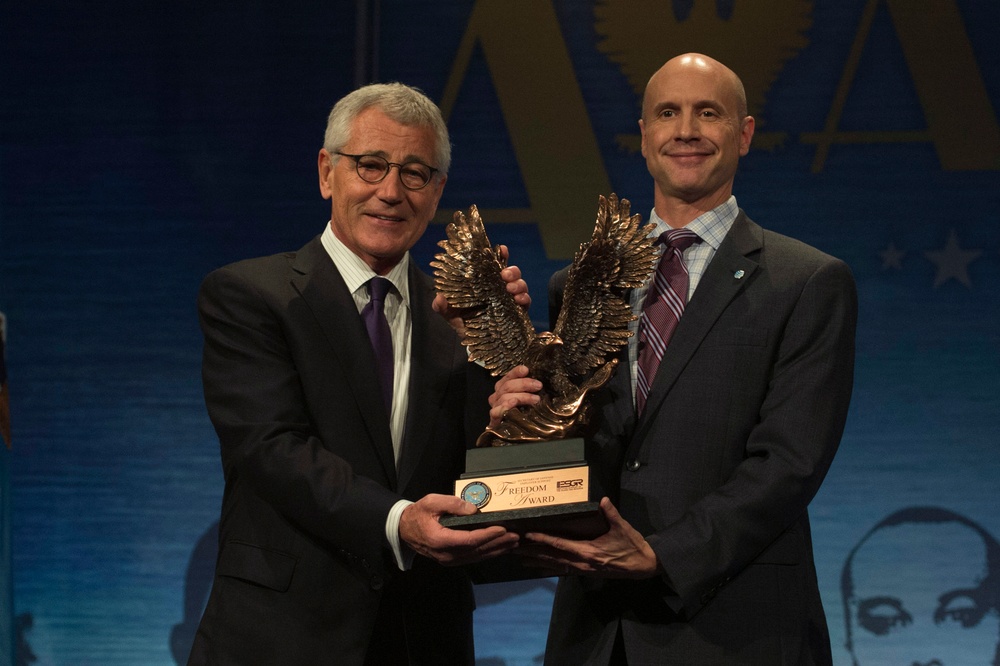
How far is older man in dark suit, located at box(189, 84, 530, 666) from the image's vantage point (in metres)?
2.23

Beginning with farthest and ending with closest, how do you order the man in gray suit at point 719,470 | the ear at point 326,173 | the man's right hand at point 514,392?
the ear at point 326,173
the man's right hand at point 514,392
the man in gray suit at point 719,470

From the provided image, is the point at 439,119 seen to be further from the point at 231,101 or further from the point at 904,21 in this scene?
the point at 904,21

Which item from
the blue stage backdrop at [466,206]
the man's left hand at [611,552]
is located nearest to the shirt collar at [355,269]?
the man's left hand at [611,552]

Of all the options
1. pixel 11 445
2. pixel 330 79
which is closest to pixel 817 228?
pixel 330 79

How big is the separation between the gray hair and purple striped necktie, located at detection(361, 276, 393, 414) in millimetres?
310

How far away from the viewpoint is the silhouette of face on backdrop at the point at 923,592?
3.81 metres

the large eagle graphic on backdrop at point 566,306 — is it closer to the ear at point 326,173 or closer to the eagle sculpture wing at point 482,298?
the eagle sculpture wing at point 482,298

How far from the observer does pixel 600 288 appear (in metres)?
2.31

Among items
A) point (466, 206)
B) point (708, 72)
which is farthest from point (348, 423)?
point (466, 206)

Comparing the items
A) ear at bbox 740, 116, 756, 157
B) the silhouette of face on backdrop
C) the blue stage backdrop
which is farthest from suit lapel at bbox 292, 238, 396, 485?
the silhouette of face on backdrop

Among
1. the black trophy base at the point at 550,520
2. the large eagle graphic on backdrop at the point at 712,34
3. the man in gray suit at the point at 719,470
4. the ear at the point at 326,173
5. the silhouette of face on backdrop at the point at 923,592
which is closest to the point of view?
the black trophy base at the point at 550,520

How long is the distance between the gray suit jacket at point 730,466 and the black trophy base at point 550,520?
148mm

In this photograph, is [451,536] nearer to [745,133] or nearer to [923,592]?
[745,133]

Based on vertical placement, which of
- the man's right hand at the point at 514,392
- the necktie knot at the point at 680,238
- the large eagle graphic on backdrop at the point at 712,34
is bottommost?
the man's right hand at the point at 514,392
